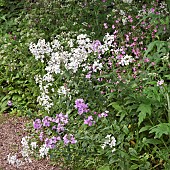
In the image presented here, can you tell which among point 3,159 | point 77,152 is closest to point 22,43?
point 3,159

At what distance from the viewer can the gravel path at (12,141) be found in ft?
14.6

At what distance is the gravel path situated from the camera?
14.6ft

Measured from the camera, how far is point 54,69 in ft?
12.2

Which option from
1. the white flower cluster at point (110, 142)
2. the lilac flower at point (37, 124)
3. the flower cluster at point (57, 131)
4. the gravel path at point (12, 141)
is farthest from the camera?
the gravel path at point (12, 141)

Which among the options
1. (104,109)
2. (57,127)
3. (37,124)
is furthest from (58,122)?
(104,109)

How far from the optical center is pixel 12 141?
16.5ft

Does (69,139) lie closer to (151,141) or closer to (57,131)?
(57,131)

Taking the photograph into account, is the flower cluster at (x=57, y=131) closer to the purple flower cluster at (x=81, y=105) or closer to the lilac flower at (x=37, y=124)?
the lilac flower at (x=37, y=124)

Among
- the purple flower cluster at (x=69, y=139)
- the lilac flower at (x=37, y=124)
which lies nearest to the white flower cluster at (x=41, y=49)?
the lilac flower at (x=37, y=124)

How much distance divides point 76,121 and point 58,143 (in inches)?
12.4

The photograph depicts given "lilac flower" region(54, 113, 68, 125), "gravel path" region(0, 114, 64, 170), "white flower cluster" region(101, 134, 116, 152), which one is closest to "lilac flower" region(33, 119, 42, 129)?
"lilac flower" region(54, 113, 68, 125)

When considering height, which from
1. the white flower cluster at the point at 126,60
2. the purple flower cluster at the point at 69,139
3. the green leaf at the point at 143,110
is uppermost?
the white flower cluster at the point at 126,60

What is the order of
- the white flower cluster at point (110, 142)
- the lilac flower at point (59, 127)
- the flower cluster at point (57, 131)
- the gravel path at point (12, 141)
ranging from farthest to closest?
the gravel path at point (12, 141) → the lilac flower at point (59, 127) → the flower cluster at point (57, 131) → the white flower cluster at point (110, 142)

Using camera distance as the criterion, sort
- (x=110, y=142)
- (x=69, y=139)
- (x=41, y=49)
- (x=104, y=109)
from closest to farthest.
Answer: (x=110, y=142), (x=69, y=139), (x=104, y=109), (x=41, y=49)
